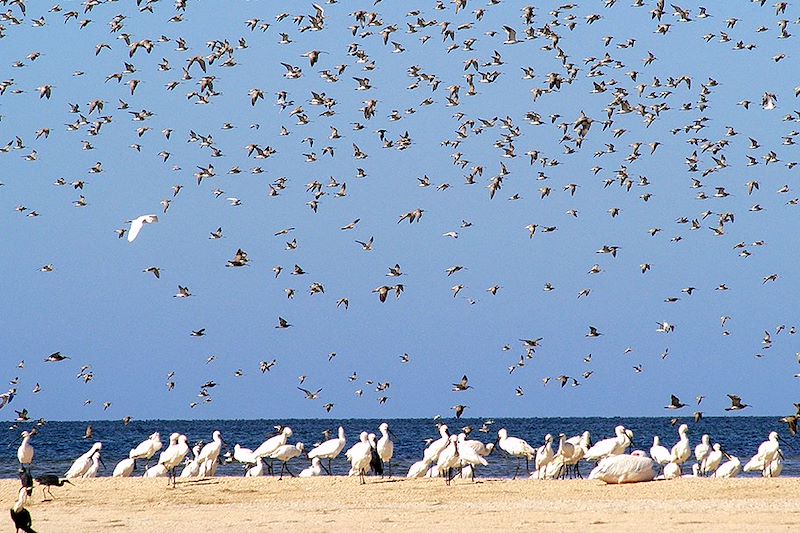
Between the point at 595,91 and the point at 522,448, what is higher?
the point at 595,91

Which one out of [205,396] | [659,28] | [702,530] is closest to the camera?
[702,530]

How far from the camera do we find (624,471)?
28.2 meters

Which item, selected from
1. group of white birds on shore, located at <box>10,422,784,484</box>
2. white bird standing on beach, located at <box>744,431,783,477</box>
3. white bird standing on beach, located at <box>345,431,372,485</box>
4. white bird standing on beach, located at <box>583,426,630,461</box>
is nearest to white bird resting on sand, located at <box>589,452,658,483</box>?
group of white birds on shore, located at <box>10,422,784,484</box>

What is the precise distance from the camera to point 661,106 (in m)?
41.1

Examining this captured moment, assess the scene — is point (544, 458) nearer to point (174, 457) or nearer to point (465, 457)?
point (465, 457)

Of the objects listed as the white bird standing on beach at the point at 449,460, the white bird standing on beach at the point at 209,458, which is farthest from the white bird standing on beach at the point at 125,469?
the white bird standing on beach at the point at 449,460

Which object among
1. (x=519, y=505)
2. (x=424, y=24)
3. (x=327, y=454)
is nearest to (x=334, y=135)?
(x=424, y=24)

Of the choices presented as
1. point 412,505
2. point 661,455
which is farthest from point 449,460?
point 661,455

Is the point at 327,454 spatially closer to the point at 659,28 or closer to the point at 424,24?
the point at 424,24

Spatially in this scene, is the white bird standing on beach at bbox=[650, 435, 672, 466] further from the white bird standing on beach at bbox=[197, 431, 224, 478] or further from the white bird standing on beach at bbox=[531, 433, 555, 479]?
the white bird standing on beach at bbox=[197, 431, 224, 478]

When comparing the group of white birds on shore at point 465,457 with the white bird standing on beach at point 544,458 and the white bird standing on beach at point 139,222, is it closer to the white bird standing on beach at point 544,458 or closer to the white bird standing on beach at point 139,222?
the white bird standing on beach at point 544,458

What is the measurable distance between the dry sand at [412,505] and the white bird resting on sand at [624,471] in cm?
28

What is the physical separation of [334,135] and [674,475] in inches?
629

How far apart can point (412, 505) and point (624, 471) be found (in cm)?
474
